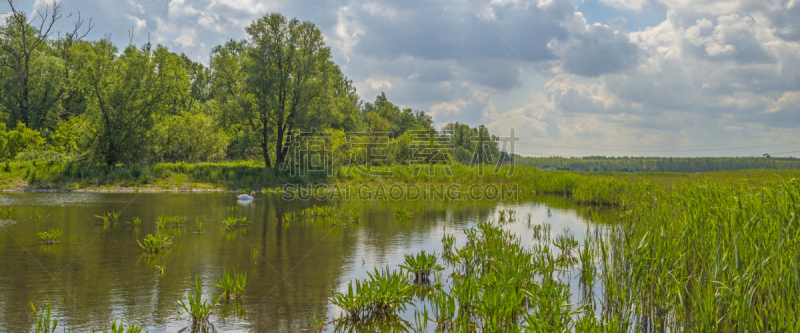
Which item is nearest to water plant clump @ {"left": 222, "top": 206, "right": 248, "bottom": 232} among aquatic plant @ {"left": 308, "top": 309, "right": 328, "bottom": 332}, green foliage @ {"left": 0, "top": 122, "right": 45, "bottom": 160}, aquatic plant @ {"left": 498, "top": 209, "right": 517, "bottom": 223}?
aquatic plant @ {"left": 308, "top": 309, "right": 328, "bottom": 332}

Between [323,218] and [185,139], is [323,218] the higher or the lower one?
the lower one

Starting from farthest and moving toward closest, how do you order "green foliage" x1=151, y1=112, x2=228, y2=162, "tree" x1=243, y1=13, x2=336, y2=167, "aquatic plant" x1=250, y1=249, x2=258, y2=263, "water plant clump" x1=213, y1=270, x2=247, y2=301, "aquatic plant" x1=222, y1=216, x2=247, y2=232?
"green foliage" x1=151, y1=112, x2=228, y2=162 → "tree" x1=243, y1=13, x2=336, y2=167 → "aquatic plant" x1=222, y1=216, x2=247, y2=232 → "aquatic plant" x1=250, y1=249, x2=258, y2=263 → "water plant clump" x1=213, y1=270, x2=247, y2=301

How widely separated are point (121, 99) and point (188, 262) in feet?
111

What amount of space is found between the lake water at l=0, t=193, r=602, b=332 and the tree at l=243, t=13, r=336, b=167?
20.5 metres

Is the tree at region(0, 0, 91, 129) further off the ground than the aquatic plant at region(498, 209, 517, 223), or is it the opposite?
the tree at region(0, 0, 91, 129)

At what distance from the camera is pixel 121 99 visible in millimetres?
39250

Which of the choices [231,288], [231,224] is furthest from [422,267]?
[231,224]

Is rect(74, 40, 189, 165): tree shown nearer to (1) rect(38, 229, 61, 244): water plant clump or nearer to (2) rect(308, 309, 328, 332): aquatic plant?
(1) rect(38, 229, 61, 244): water plant clump

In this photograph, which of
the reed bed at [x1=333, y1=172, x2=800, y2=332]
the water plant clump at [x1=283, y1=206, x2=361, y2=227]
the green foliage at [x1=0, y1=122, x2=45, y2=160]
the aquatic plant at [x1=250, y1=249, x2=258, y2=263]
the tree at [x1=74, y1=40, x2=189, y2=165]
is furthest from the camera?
the tree at [x1=74, y1=40, x2=189, y2=165]

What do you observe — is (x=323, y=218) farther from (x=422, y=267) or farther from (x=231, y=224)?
(x=422, y=267)

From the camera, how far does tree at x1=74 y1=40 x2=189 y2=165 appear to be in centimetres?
3900

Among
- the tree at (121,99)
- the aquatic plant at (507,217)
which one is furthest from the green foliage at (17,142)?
the aquatic plant at (507,217)

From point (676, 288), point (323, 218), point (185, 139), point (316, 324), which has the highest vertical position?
point (185, 139)

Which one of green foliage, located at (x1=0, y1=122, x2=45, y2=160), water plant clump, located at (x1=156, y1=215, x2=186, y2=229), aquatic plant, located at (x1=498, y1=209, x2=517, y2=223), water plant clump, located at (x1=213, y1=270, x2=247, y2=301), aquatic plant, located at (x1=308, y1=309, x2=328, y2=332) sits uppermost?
green foliage, located at (x1=0, y1=122, x2=45, y2=160)
